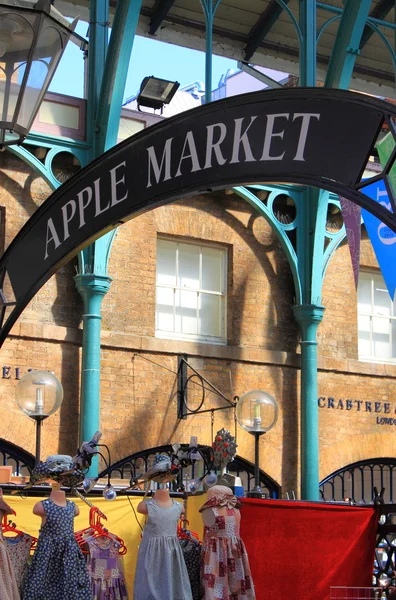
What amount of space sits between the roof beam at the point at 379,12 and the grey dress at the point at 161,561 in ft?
39.9

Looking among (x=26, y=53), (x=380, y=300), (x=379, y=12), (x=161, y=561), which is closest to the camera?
(x=26, y=53)

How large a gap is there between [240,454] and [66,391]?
286cm

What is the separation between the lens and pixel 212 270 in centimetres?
1677

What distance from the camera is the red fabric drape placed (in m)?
10.0

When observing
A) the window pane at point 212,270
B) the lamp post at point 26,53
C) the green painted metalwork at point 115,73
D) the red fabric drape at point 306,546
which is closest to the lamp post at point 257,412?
the red fabric drape at point 306,546

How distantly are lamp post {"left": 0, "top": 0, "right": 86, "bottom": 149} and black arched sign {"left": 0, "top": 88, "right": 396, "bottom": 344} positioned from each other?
1.06 metres

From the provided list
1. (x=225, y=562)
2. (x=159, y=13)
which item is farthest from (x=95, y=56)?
(x=225, y=562)

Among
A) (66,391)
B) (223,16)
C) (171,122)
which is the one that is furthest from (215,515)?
(223,16)

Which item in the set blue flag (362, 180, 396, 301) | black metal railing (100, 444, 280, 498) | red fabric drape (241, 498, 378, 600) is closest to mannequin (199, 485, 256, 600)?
red fabric drape (241, 498, 378, 600)

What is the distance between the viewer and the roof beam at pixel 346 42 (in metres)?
14.2

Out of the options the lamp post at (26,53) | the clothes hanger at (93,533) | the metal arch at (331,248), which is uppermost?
the metal arch at (331,248)

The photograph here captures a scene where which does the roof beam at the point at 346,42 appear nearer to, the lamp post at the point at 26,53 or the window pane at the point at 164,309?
the window pane at the point at 164,309

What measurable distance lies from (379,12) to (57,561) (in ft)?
44.4

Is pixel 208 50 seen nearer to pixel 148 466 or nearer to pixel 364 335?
pixel 364 335
